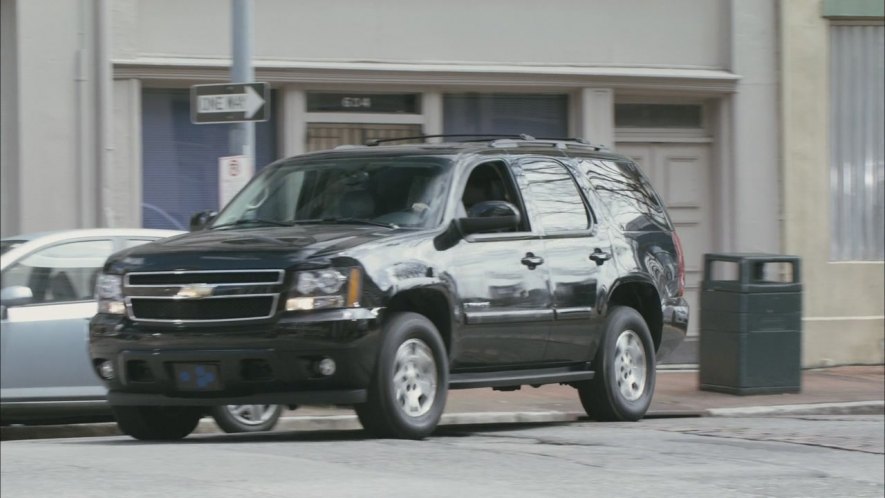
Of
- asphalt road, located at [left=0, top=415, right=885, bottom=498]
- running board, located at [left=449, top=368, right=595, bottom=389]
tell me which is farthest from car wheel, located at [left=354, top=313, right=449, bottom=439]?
running board, located at [left=449, top=368, right=595, bottom=389]

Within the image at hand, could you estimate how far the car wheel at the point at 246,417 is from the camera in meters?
11.0

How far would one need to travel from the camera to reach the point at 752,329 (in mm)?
14633

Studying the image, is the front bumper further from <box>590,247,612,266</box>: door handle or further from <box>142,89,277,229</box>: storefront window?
<box>142,89,277,229</box>: storefront window

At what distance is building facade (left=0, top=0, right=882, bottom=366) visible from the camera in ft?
53.9

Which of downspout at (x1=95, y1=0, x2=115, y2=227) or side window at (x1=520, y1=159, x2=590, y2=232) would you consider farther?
downspout at (x1=95, y1=0, x2=115, y2=227)

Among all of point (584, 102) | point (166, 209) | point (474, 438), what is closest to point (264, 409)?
point (474, 438)

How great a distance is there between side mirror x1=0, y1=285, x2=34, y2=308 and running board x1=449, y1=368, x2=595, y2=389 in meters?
3.20

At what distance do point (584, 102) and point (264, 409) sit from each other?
7.78 metres

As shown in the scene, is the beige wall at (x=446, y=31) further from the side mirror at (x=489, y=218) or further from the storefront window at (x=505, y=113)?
the side mirror at (x=489, y=218)

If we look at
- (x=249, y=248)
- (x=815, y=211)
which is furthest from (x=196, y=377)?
(x=815, y=211)

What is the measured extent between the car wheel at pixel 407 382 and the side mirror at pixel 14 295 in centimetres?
314

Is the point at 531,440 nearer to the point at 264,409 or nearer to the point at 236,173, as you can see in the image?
the point at 264,409

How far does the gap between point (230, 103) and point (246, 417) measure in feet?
8.99

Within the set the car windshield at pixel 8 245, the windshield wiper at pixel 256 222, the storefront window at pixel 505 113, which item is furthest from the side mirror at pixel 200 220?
the storefront window at pixel 505 113
